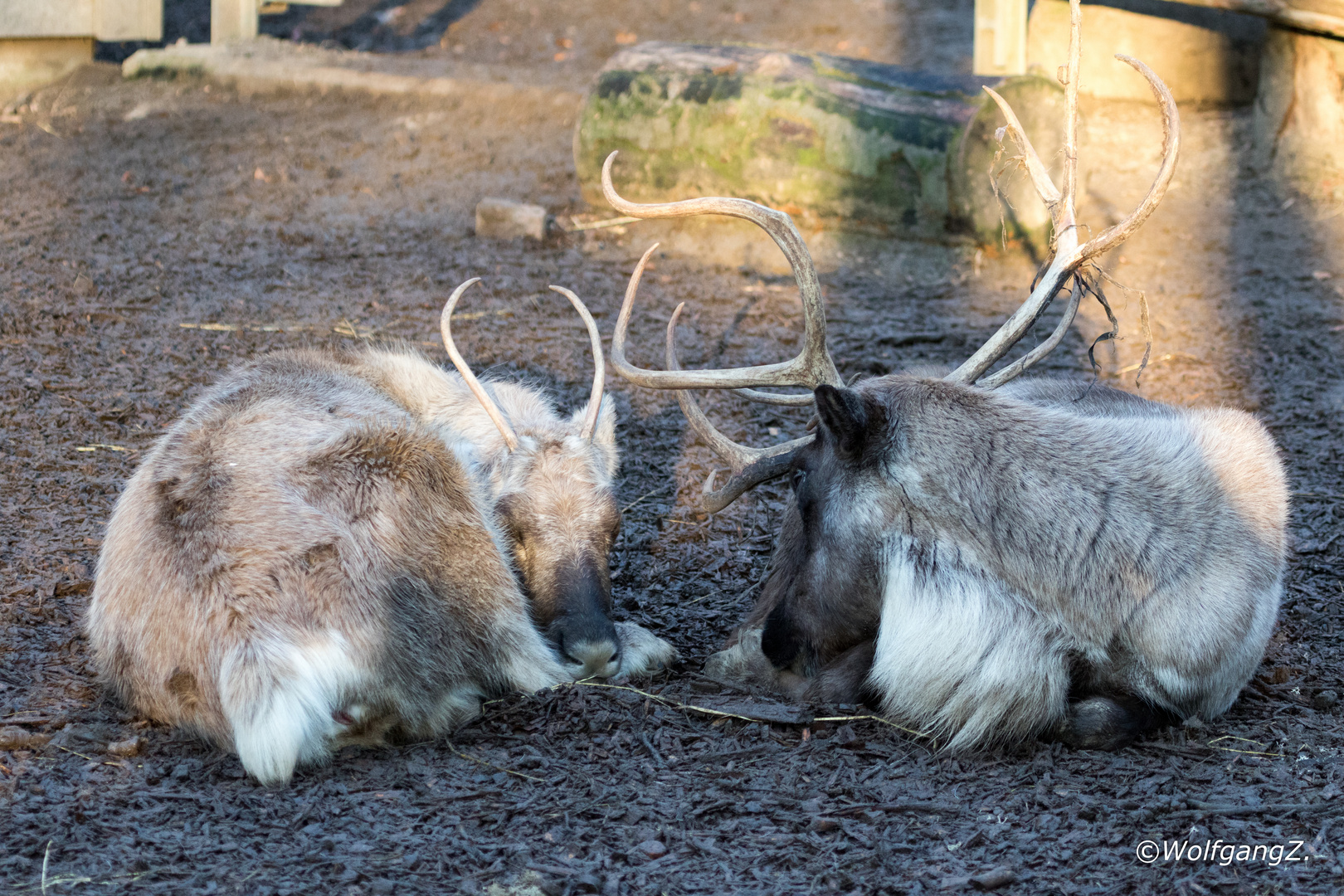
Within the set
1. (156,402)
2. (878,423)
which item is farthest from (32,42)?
(878,423)

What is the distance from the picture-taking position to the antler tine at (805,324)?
365 cm

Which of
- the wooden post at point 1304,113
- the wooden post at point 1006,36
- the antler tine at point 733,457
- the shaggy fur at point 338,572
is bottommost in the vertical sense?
the shaggy fur at point 338,572

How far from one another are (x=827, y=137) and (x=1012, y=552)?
15.9ft

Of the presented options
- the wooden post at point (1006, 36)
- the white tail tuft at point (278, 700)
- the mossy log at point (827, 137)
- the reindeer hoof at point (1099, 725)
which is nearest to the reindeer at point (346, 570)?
the white tail tuft at point (278, 700)

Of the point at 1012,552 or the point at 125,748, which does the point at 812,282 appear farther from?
the point at 125,748

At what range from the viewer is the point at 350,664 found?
315 cm

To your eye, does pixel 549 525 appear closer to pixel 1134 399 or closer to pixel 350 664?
pixel 350 664

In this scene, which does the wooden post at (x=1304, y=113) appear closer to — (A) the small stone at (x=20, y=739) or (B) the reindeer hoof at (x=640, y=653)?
(B) the reindeer hoof at (x=640, y=653)

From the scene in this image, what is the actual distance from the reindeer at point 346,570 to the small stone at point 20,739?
23 cm

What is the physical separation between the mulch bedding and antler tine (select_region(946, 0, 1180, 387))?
1183 millimetres

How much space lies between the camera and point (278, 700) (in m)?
3.02

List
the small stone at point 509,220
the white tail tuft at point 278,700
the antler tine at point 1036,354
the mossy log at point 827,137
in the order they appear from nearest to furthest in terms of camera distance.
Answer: the white tail tuft at point 278,700 < the antler tine at point 1036,354 < the mossy log at point 827,137 < the small stone at point 509,220

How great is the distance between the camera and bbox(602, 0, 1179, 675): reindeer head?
3447 millimetres

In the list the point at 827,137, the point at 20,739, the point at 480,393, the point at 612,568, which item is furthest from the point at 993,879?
the point at 827,137
